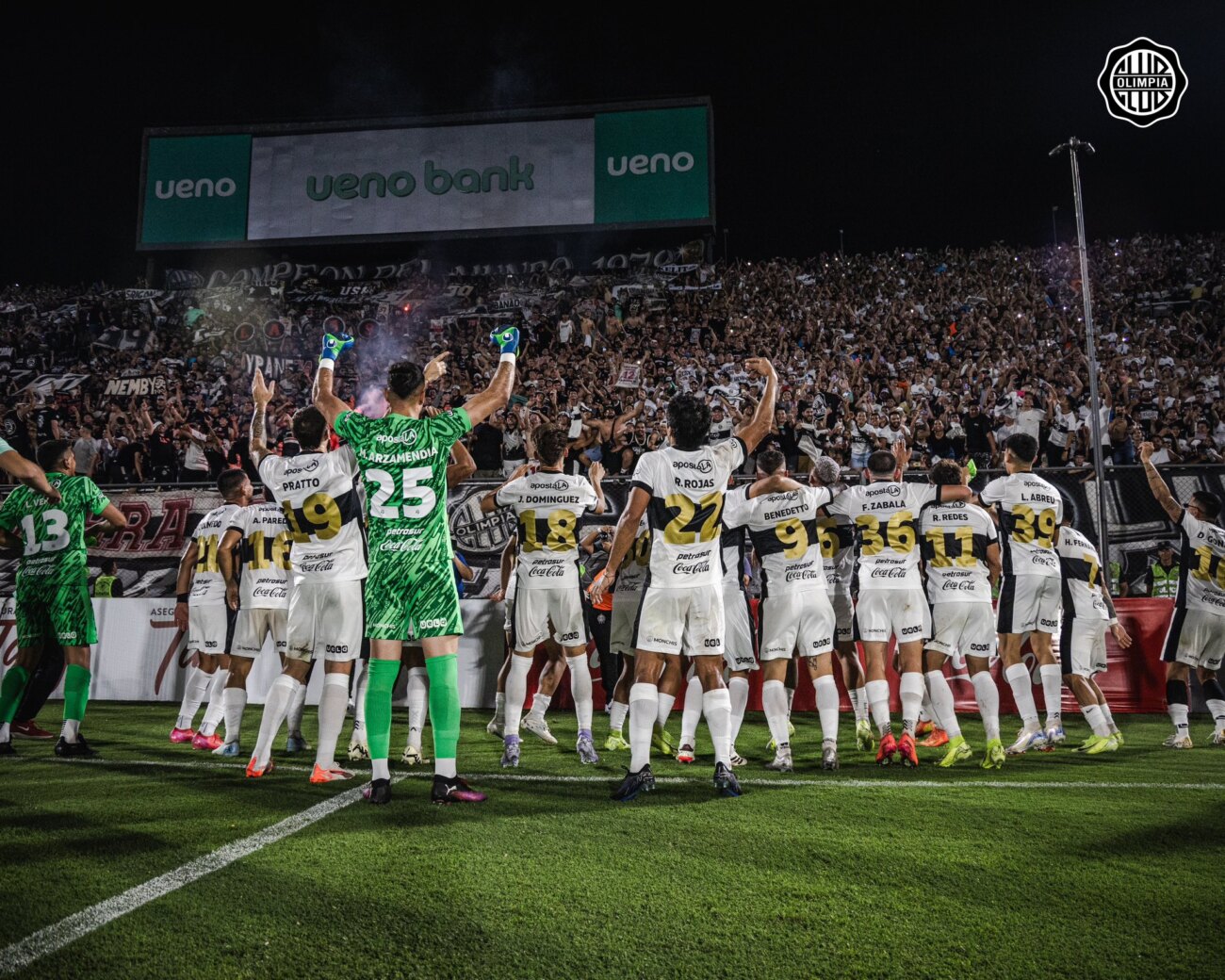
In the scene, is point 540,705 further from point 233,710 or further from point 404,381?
point 404,381

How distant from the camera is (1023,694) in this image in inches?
305

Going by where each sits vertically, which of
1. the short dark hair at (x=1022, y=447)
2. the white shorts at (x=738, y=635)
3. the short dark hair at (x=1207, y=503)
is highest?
the short dark hair at (x=1022, y=447)

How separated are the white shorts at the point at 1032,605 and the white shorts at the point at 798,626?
86.7 inches

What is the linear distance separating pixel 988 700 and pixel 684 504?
343 centimetres

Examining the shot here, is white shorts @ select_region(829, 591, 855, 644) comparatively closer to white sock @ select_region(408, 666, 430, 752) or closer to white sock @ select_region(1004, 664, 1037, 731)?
white sock @ select_region(1004, 664, 1037, 731)

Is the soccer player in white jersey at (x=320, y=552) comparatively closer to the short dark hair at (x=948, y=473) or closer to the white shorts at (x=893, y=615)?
the white shorts at (x=893, y=615)

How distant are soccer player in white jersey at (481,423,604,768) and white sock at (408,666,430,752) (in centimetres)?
74

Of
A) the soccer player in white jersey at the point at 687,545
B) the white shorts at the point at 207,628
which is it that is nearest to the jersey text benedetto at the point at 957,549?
the soccer player in white jersey at the point at 687,545

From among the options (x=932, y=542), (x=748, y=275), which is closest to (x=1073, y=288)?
(x=748, y=275)

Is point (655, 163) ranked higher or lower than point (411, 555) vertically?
higher

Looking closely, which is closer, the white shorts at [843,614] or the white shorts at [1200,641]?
the white shorts at [843,614]

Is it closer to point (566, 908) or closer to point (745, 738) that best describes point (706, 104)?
point (745, 738)

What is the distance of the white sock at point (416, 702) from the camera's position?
6610 mm

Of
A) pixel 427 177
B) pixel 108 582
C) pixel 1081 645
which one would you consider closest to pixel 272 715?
pixel 1081 645
